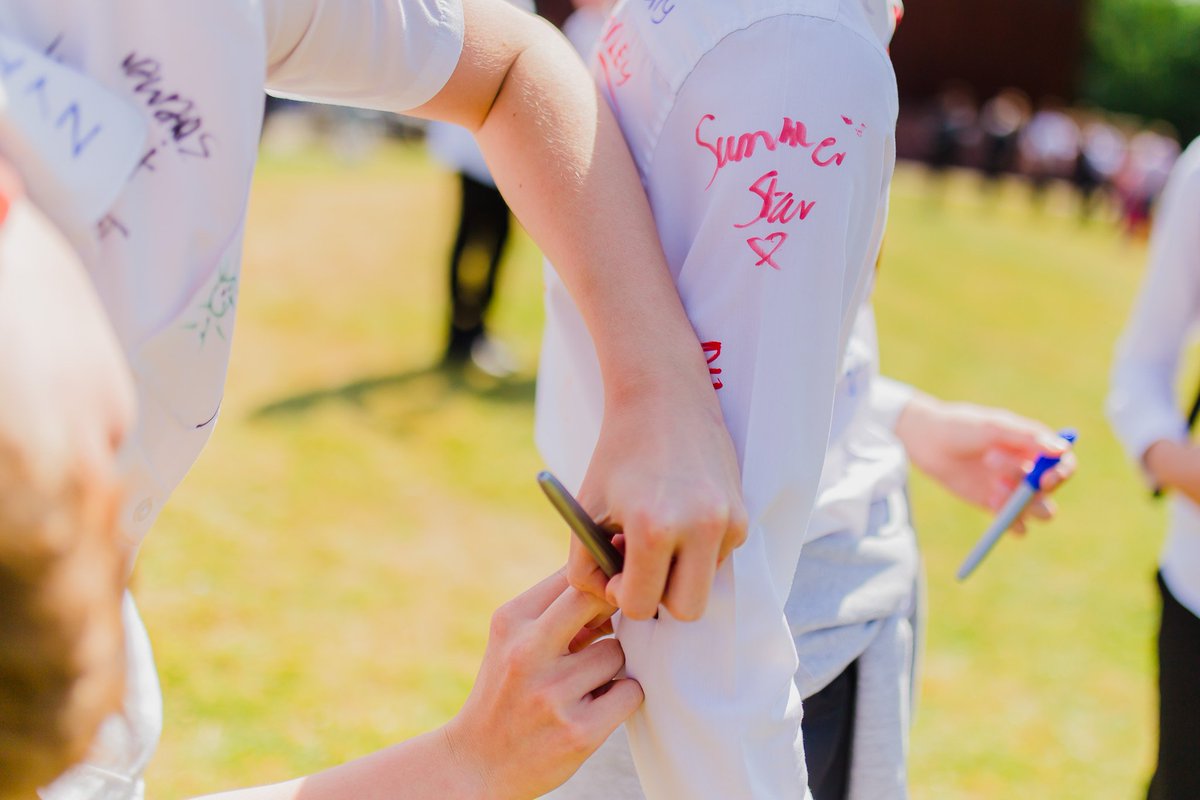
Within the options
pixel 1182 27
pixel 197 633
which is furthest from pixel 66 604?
pixel 1182 27

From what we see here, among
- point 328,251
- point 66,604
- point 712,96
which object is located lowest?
point 328,251

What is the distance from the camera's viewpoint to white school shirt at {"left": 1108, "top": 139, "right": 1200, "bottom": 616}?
5.39 ft

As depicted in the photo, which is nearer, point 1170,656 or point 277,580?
point 1170,656

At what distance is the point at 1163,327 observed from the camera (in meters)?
1.81

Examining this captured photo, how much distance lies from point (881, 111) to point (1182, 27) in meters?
31.1

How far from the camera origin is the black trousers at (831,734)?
1.10 m

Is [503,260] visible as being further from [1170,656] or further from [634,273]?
[634,273]

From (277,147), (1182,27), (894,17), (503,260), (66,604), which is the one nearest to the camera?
(66,604)

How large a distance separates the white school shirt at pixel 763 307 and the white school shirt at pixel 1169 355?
3.57 ft

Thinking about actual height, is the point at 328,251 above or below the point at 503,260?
below

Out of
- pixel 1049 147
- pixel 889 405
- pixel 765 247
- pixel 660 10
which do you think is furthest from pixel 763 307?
pixel 1049 147

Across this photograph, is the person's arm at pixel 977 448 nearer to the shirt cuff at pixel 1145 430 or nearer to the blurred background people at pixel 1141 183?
the shirt cuff at pixel 1145 430

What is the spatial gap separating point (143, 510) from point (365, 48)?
17.0 inches

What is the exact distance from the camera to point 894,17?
934 mm
